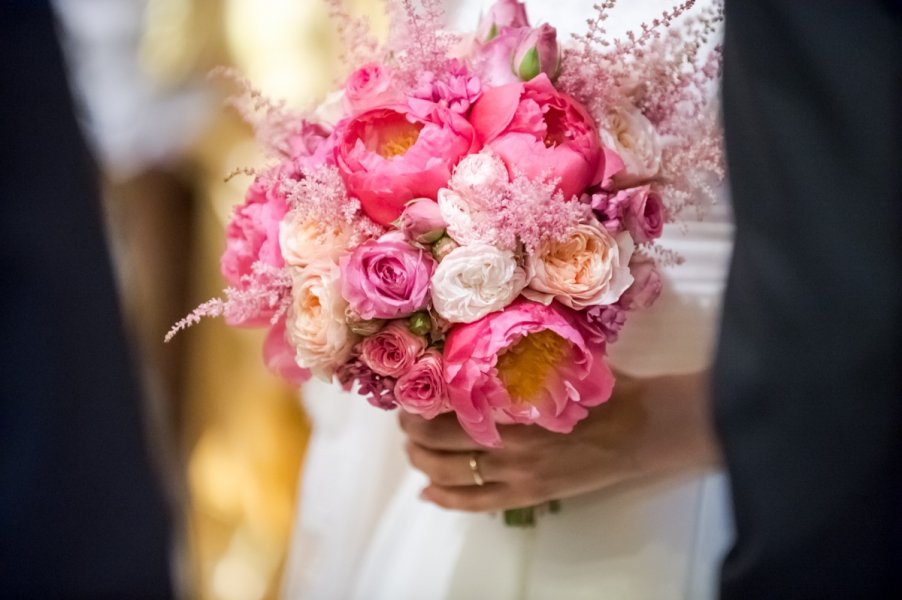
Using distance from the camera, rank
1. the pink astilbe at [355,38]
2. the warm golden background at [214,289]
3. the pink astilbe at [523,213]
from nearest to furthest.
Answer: the pink astilbe at [523,213] < the pink astilbe at [355,38] < the warm golden background at [214,289]

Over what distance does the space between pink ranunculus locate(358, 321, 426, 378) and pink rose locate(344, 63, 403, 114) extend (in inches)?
6.6

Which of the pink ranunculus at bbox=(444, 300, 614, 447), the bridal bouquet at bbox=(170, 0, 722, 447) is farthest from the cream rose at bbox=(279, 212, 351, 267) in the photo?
the pink ranunculus at bbox=(444, 300, 614, 447)

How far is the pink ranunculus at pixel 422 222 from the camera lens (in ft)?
2.04

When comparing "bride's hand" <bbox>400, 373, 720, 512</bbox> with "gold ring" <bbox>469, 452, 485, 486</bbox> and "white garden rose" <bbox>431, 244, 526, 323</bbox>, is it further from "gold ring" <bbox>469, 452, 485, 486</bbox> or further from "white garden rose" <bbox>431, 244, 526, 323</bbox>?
"white garden rose" <bbox>431, 244, 526, 323</bbox>

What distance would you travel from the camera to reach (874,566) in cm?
41

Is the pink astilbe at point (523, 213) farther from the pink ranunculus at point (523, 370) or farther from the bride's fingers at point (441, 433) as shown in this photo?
the bride's fingers at point (441, 433)

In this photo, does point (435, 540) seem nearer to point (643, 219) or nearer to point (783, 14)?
point (643, 219)

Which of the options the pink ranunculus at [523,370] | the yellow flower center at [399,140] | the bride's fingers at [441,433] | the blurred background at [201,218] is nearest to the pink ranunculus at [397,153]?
the yellow flower center at [399,140]

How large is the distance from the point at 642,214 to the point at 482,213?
4.7 inches

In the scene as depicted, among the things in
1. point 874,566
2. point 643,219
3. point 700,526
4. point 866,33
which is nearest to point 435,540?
point 700,526

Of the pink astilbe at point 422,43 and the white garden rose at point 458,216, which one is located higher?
the pink astilbe at point 422,43

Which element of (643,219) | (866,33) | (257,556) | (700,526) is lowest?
(257,556)

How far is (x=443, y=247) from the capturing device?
2.06 feet

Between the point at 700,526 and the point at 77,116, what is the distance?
0.63 m
